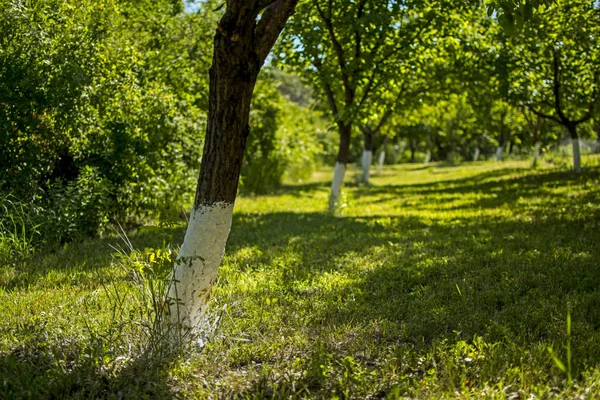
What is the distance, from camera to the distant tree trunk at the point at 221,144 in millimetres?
3420

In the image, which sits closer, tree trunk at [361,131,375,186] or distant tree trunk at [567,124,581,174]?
distant tree trunk at [567,124,581,174]

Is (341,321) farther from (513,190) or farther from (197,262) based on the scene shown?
(513,190)

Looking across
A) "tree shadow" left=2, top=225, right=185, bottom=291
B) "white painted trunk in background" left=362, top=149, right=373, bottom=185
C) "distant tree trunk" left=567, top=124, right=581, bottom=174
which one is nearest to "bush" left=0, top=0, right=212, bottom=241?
"tree shadow" left=2, top=225, right=185, bottom=291

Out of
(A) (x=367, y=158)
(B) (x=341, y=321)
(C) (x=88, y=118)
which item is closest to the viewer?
(B) (x=341, y=321)

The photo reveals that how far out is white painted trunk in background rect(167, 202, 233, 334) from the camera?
370cm

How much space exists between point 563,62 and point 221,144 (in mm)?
13440

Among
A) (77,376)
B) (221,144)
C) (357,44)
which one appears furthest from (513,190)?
(77,376)

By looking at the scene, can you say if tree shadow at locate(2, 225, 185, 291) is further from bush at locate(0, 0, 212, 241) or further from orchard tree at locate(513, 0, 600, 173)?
orchard tree at locate(513, 0, 600, 173)

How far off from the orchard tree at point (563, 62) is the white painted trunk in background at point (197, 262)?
10.2 metres

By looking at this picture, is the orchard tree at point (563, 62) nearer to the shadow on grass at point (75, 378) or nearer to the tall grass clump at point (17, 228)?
the tall grass clump at point (17, 228)

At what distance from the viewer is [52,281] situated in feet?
17.1

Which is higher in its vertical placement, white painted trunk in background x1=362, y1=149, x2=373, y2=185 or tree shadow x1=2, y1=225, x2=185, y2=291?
white painted trunk in background x1=362, y1=149, x2=373, y2=185

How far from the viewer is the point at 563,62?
557 inches

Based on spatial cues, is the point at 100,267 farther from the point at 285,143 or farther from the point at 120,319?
the point at 285,143
